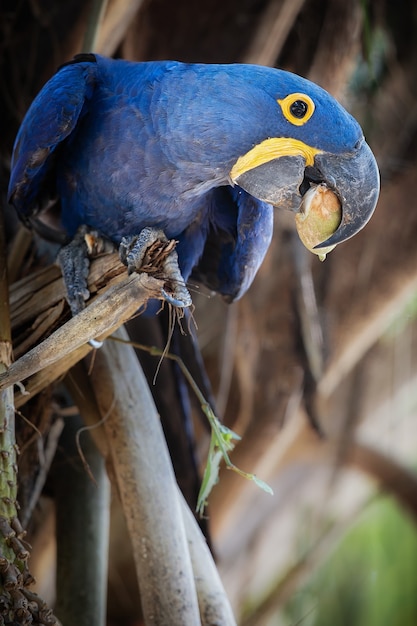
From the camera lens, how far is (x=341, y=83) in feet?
8.44

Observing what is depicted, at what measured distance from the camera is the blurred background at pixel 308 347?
2549 millimetres

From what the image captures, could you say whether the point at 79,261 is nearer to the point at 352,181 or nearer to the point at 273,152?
the point at 273,152

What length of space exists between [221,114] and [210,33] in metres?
1.39

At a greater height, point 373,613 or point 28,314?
point 28,314

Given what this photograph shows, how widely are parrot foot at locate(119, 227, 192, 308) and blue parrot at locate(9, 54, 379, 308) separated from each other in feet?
0.76

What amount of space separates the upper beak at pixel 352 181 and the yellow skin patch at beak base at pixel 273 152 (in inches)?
1.0

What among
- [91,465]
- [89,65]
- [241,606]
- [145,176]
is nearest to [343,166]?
[145,176]

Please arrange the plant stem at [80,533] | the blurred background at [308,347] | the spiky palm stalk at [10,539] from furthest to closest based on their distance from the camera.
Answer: the blurred background at [308,347] < the plant stem at [80,533] < the spiky palm stalk at [10,539]

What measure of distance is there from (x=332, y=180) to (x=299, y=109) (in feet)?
0.53

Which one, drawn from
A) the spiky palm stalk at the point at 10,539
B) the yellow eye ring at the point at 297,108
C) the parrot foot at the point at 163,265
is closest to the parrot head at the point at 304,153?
the yellow eye ring at the point at 297,108

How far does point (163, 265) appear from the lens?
1452 millimetres

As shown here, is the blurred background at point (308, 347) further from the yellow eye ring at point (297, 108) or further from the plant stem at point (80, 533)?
the yellow eye ring at point (297, 108)

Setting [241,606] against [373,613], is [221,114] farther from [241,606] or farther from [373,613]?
[373,613]

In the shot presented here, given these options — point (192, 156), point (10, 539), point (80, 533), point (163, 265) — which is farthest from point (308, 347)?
point (10, 539)
